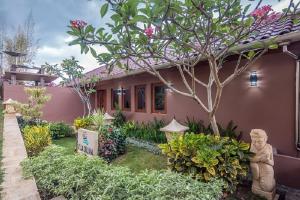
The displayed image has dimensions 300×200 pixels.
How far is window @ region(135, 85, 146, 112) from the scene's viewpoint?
→ 1178cm

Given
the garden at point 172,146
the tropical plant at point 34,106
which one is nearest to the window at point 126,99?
the tropical plant at point 34,106

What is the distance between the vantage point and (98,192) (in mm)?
3148

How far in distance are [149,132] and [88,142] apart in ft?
9.21

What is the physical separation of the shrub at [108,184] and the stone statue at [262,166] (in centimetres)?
136

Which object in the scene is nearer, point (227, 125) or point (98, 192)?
point (98, 192)

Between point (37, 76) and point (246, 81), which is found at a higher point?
point (37, 76)

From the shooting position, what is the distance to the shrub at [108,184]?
3146 mm

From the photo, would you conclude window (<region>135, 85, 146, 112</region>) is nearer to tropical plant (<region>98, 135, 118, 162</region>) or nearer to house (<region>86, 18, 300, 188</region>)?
house (<region>86, 18, 300, 188</region>)

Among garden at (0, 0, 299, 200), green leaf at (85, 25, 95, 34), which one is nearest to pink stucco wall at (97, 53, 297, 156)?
garden at (0, 0, 299, 200)

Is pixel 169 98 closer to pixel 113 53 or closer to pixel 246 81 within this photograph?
pixel 246 81

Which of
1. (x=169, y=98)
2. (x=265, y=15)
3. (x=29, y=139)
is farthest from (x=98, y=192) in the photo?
(x=169, y=98)

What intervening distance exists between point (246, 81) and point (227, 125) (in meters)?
1.59

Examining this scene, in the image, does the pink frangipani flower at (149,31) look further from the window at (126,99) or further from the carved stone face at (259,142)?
the window at (126,99)

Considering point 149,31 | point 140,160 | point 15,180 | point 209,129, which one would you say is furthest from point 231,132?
point 15,180
